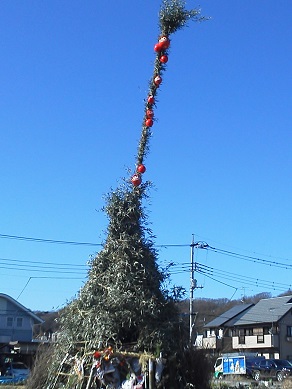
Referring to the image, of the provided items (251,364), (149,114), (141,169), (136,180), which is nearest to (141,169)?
(141,169)

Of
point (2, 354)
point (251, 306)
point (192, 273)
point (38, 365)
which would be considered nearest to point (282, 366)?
point (192, 273)

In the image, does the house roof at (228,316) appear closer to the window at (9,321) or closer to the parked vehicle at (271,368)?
the parked vehicle at (271,368)

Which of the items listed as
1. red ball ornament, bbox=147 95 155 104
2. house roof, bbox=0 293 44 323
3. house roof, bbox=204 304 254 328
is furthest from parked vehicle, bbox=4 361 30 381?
house roof, bbox=204 304 254 328

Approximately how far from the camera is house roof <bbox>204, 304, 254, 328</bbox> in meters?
69.3

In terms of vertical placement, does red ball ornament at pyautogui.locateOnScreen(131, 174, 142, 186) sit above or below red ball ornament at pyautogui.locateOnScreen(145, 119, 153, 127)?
below

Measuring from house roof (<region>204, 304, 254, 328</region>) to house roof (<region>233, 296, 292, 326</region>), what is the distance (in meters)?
1.04

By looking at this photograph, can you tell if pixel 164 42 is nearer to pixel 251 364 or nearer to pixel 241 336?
pixel 251 364

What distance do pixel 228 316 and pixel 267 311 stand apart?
5705 mm

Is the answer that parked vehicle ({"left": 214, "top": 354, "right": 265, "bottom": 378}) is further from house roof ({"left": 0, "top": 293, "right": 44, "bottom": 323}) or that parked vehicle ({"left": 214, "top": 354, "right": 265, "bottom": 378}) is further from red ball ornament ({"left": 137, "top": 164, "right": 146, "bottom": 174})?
red ball ornament ({"left": 137, "top": 164, "right": 146, "bottom": 174})

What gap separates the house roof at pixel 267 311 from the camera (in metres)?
63.8

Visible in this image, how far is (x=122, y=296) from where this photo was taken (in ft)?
33.1

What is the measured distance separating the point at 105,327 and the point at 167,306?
1163mm

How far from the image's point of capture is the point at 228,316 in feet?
231

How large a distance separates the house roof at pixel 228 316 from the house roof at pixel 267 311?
104 centimetres
